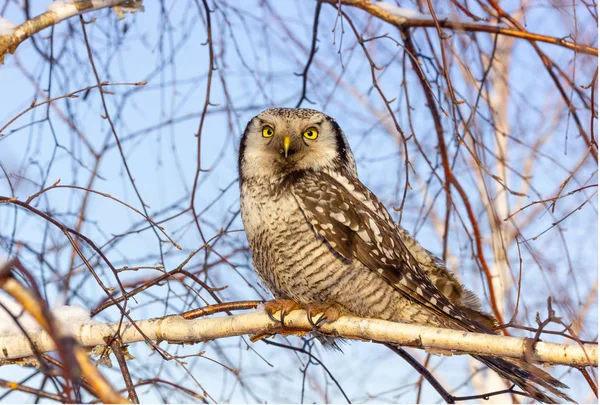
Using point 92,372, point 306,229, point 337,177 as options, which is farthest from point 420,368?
point 92,372

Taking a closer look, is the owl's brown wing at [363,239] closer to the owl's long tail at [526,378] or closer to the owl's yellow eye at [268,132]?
the owl's long tail at [526,378]

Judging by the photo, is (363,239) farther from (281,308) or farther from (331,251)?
(281,308)

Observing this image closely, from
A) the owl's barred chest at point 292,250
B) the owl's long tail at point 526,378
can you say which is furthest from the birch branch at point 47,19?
the owl's long tail at point 526,378

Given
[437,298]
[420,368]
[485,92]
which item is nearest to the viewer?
[420,368]

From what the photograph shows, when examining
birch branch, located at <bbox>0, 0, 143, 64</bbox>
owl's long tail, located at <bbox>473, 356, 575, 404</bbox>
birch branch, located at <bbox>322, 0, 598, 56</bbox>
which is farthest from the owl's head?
owl's long tail, located at <bbox>473, 356, 575, 404</bbox>

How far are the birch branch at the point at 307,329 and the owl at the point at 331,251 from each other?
14 cm

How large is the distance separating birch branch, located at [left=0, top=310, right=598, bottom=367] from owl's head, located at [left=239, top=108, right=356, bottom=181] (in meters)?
0.72

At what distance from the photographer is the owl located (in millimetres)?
3035

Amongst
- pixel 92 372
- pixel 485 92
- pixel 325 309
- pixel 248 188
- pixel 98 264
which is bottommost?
pixel 92 372

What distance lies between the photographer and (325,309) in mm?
2988

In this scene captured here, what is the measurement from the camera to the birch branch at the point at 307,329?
83.2 inches

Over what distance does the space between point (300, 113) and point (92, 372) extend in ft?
7.63

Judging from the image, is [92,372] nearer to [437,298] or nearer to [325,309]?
[325,309]

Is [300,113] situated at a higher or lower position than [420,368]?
higher
